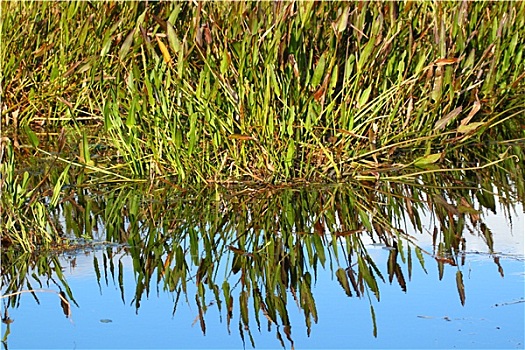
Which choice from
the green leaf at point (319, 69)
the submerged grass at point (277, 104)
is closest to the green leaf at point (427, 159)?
the submerged grass at point (277, 104)

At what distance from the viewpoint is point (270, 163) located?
162 inches

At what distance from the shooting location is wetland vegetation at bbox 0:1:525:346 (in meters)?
3.15

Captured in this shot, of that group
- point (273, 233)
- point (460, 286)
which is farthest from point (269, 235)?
point (460, 286)

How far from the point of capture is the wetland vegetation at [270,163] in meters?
3.15

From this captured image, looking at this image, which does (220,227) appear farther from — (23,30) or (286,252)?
(23,30)

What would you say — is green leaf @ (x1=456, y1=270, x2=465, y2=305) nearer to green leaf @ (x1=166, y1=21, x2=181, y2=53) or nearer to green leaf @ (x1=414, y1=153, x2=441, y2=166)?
green leaf @ (x1=414, y1=153, x2=441, y2=166)

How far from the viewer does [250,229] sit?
3459 mm

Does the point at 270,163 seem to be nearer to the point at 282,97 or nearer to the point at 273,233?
the point at 282,97

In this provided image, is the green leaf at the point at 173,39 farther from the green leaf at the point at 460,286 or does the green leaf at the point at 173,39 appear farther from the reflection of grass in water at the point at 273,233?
the green leaf at the point at 460,286

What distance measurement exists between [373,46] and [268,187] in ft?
2.31

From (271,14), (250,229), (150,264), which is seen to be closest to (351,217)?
(250,229)

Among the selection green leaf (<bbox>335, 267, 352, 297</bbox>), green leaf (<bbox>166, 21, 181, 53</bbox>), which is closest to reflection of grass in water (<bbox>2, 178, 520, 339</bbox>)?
green leaf (<bbox>335, 267, 352, 297</bbox>)

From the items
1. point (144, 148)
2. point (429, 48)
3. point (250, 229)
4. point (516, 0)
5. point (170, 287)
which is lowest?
point (170, 287)

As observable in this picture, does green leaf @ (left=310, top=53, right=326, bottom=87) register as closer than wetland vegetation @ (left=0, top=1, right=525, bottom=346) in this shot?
No
